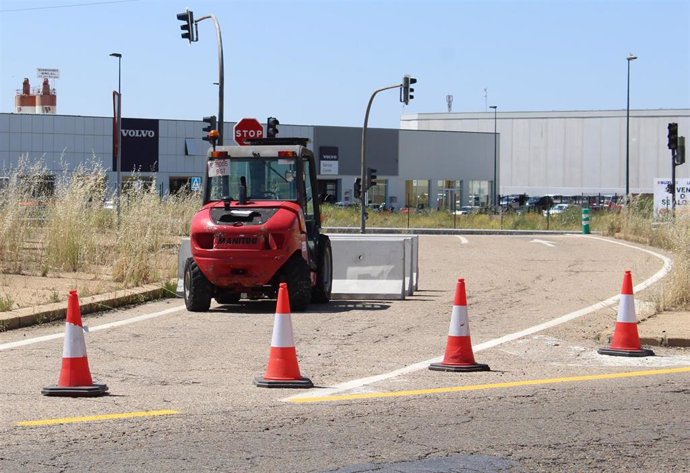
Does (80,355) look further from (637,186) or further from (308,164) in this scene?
(637,186)

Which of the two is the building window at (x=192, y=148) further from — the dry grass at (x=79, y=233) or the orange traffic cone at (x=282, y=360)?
the orange traffic cone at (x=282, y=360)

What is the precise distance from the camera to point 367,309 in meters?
15.6

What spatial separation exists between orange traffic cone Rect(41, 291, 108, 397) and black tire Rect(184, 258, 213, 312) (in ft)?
20.5

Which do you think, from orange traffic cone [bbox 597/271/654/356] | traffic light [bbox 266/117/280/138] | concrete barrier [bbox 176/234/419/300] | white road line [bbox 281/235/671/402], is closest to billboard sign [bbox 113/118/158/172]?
traffic light [bbox 266/117/280/138]

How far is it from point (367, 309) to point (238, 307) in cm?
186

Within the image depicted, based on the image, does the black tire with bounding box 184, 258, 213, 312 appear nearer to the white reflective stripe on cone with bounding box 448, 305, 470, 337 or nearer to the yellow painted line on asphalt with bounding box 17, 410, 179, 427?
the white reflective stripe on cone with bounding box 448, 305, 470, 337

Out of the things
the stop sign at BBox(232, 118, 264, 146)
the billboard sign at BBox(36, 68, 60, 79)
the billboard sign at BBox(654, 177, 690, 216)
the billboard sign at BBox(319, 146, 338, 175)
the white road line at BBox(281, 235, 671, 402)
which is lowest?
the white road line at BBox(281, 235, 671, 402)

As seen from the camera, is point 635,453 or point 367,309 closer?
point 635,453

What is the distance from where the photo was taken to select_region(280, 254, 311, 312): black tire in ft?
48.7

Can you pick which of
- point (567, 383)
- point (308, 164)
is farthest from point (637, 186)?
point (567, 383)

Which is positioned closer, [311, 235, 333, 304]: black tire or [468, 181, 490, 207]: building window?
[311, 235, 333, 304]: black tire

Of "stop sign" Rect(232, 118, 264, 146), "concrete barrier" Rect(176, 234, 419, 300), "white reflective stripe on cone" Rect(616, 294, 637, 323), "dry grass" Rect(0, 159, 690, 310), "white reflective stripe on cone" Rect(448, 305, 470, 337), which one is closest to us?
"white reflective stripe on cone" Rect(448, 305, 470, 337)

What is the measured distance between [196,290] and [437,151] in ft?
244

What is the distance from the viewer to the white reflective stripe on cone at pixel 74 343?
865 centimetres
